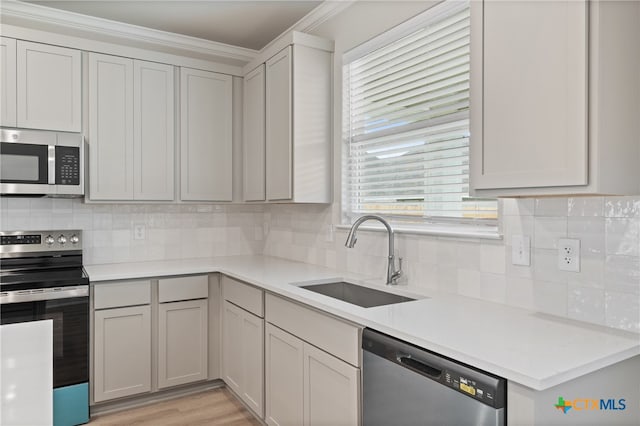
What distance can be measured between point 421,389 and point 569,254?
73 centimetres

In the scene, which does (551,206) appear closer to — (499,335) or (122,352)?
(499,335)

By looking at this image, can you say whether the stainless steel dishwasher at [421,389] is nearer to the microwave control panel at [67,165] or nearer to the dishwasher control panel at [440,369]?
the dishwasher control panel at [440,369]

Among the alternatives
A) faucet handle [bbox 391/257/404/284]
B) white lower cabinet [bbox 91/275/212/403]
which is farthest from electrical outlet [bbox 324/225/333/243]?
white lower cabinet [bbox 91/275/212/403]

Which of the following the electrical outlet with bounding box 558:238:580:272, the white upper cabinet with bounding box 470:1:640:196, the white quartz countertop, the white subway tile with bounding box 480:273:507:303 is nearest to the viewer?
the white quartz countertop

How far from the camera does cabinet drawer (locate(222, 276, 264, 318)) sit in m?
2.54

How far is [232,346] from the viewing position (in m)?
2.93

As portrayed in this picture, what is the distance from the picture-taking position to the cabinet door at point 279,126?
2.90m

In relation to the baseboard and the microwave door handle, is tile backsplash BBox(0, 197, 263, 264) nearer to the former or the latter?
the microwave door handle

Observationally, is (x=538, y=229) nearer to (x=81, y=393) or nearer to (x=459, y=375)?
(x=459, y=375)

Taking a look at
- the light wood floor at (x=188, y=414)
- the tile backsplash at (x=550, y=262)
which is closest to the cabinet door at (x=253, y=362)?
the light wood floor at (x=188, y=414)

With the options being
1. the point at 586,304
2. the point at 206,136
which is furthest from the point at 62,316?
the point at 586,304

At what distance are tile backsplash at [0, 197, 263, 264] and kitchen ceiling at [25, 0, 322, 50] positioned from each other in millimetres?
1298

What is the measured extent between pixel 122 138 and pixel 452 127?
223cm

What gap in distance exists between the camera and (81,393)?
2.62 m
